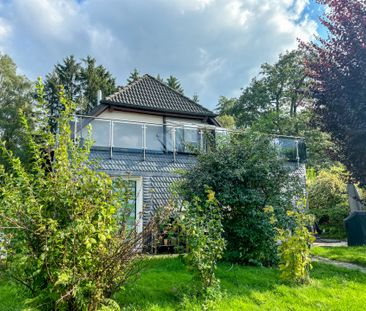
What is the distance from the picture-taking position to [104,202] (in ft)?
11.1

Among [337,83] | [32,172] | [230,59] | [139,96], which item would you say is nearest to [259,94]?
[230,59]

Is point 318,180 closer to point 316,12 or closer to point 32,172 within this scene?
point 316,12

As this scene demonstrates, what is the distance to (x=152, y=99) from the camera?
14.7 meters

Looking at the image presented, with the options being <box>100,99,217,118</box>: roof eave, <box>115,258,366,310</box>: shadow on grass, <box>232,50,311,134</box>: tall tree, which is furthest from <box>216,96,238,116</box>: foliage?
<box>115,258,366,310</box>: shadow on grass

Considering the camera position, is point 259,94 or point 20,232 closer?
point 20,232

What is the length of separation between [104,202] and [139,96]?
1173 cm

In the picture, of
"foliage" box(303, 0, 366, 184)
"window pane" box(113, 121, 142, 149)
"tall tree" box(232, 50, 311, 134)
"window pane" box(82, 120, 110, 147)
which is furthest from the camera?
"tall tree" box(232, 50, 311, 134)

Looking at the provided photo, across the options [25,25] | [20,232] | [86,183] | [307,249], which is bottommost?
[307,249]

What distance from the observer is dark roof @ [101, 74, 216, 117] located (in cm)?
1359

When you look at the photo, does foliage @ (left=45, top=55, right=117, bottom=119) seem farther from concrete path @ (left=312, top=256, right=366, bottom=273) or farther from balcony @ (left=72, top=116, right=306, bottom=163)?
concrete path @ (left=312, top=256, right=366, bottom=273)

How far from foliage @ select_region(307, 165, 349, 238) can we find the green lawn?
9920mm

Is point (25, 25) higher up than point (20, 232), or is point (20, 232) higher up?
point (25, 25)

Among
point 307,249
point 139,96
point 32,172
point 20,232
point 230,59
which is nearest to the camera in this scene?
point 20,232

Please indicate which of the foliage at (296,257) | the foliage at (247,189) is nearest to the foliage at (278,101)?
the foliage at (247,189)
